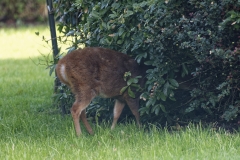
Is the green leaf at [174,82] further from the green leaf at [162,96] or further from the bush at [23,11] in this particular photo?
the bush at [23,11]

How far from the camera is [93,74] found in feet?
19.9

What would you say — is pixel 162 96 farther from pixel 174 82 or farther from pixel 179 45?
pixel 179 45

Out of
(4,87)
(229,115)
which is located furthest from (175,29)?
(4,87)

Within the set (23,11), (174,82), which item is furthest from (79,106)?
(23,11)

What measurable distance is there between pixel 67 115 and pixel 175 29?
7.74 feet

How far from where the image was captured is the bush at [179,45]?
5.25 m

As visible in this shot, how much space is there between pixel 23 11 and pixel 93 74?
17011 mm

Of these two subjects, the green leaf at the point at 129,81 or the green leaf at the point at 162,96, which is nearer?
the green leaf at the point at 162,96

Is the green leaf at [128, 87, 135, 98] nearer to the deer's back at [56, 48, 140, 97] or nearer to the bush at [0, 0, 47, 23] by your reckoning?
the deer's back at [56, 48, 140, 97]

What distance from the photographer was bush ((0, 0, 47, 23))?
72.4ft

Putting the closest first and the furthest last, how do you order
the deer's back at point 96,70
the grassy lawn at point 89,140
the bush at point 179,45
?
the grassy lawn at point 89,140 < the bush at point 179,45 < the deer's back at point 96,70

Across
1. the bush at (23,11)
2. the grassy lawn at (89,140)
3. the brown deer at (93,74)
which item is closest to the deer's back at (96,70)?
the brown deer at (93,74)

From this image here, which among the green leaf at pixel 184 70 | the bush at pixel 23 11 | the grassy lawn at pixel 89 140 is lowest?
the grassy lawn at pixel 89 140

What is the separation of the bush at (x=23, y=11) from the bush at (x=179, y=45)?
1584 cm
